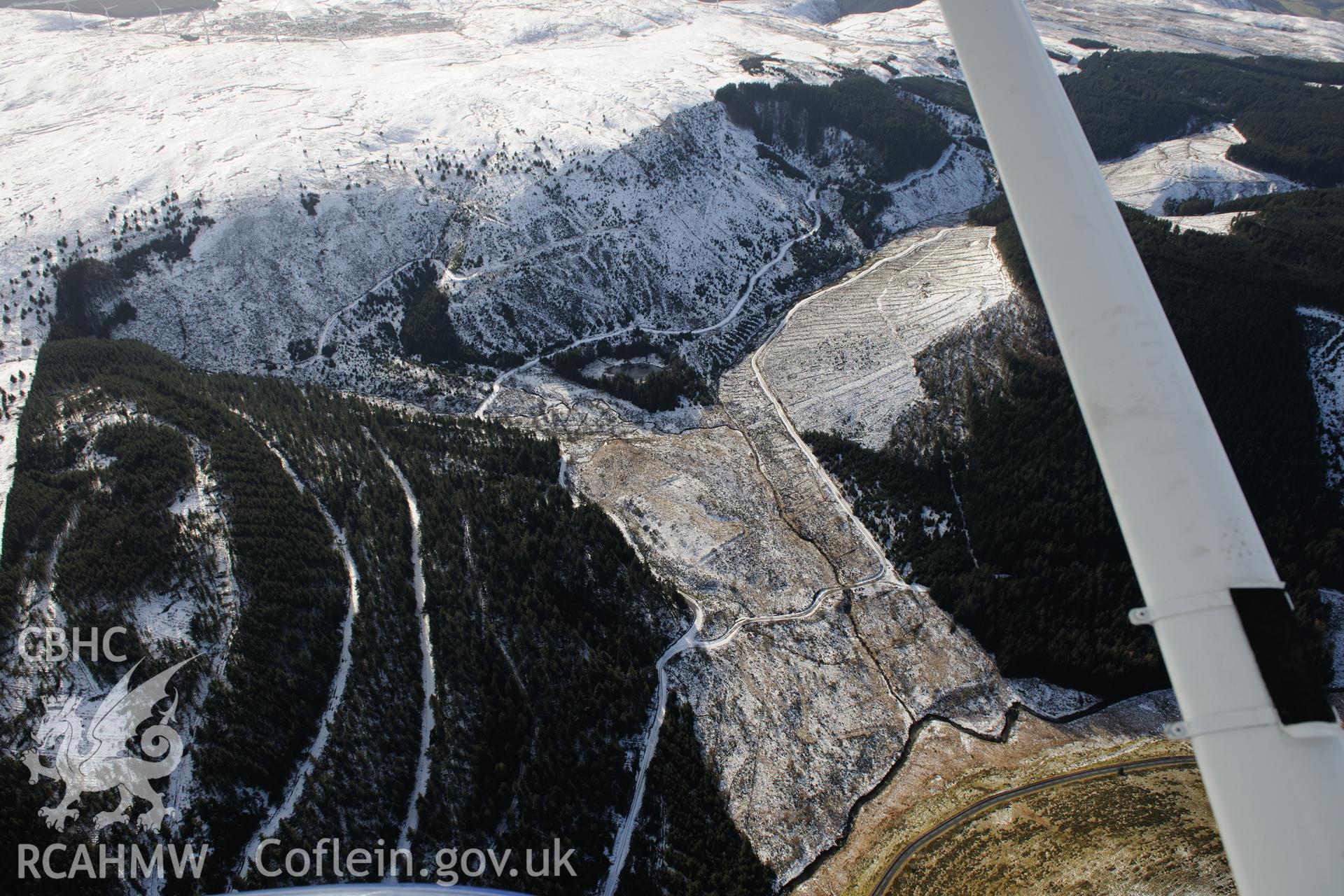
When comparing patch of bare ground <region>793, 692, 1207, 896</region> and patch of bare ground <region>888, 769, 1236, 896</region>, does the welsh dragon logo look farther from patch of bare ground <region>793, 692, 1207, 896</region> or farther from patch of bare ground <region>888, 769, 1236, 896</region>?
patch of bare ground <region>888, 769, 1236, 896</region>

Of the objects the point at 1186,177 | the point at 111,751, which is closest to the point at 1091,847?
the point at 111,751

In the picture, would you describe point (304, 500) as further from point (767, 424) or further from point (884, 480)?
point (884, 480)

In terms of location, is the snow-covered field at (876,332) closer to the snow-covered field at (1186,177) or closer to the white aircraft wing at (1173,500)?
the snow-covered field at (1186,177)

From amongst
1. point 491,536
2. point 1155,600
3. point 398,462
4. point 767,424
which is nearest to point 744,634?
point 491,536

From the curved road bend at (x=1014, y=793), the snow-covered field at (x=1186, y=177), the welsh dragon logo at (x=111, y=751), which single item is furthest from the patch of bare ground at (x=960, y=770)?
the snow-covered field at (x=1186, y=177)
